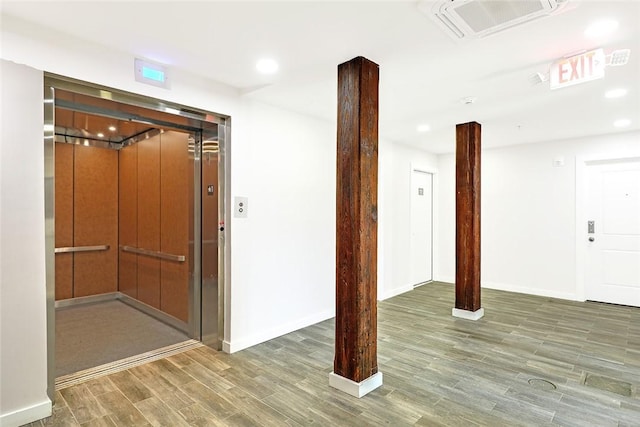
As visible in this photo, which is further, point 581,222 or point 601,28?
point 581,222

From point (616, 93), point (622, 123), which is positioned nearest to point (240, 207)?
point (616, 93)

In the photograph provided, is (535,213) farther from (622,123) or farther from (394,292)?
(394,292)

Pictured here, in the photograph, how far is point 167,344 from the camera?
3807 mm

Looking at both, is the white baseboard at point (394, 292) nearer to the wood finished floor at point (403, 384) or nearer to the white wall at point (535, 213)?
the wood finished floor at point (403, 384)

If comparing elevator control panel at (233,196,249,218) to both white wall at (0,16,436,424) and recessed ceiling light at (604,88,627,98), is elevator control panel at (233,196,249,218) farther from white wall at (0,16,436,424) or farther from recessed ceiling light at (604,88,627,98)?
recessed ceiling light at (604,88,627,98)

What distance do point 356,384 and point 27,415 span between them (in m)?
2.28

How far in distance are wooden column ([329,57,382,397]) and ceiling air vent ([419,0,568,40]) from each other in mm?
728

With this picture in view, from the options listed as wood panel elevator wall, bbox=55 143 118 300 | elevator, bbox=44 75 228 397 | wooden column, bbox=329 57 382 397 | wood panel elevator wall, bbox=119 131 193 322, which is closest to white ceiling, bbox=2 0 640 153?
wooden column, bbox=329 57 382 397

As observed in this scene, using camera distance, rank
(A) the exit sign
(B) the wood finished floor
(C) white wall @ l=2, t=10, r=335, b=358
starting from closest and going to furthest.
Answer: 1. (B) the wood finished floor
2. (A) the exit sign
3. (C) white wall @ l=2, t=10, r=335, b=358

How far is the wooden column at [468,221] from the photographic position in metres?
4.76

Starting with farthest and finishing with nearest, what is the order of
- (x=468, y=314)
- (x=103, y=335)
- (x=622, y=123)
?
(x=622, y=123) → (x=468, y=314) → (x=103, y=335)

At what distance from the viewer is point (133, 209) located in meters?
5.42

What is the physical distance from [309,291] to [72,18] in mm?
3490

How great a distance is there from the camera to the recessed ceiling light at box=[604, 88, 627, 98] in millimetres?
3566
